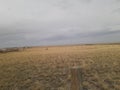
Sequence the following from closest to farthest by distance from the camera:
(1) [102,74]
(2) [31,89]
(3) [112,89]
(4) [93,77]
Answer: (3) [112,89]
(2) [31,89]
(4) [93,77]
(1) [102,74]

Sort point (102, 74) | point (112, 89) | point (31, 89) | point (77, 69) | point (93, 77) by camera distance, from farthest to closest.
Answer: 1. point (102, 74)
2. point (93, 77)
3. point (31, 89)
4. point (112, 89)
5. point (77, 69)

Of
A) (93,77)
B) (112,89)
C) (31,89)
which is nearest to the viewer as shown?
(112,89)

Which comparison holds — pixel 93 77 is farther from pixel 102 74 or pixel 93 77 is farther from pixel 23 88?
pixel 23 88

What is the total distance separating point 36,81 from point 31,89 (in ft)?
4.62

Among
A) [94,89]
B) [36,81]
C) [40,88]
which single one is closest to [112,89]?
[94,89]

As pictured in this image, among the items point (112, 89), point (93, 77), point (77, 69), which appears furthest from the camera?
point (93, 77)

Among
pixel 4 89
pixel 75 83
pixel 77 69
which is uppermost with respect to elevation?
pixel 77 69

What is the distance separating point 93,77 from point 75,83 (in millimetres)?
7239

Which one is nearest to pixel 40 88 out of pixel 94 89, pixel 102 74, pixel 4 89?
pixel 4 89

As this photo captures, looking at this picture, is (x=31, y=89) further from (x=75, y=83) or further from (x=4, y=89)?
(x=75, y=83)

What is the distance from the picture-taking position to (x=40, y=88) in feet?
30.6

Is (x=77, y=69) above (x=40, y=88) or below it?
above

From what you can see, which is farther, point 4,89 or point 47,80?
point 47,80

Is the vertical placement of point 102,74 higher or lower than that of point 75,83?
lower
